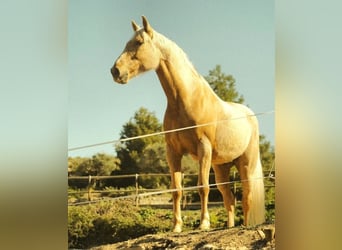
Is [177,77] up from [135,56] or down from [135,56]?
down

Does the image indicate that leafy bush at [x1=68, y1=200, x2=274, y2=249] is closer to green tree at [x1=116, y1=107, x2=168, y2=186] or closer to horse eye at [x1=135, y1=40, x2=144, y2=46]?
green tree at [x1=116, y1=107, x2=168, y2=186]

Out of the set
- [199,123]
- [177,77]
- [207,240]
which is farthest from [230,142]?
[207,240]

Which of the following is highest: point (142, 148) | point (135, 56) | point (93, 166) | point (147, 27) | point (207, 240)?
point (147, 27)

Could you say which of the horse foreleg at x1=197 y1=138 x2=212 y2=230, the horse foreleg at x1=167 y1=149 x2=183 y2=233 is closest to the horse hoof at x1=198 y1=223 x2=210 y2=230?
the horse foreleg at x1=197 y1=138 x2=212 y2=230

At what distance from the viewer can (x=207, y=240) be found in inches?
138

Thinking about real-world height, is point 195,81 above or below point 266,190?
above

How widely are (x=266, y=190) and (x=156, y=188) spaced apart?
0.72 metres

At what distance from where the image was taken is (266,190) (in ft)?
11.6

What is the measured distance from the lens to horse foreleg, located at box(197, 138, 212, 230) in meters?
3.52

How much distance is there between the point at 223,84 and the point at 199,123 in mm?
301

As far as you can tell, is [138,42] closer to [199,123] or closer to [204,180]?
[199,123]

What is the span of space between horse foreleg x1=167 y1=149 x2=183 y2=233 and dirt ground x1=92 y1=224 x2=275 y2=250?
79 mm
